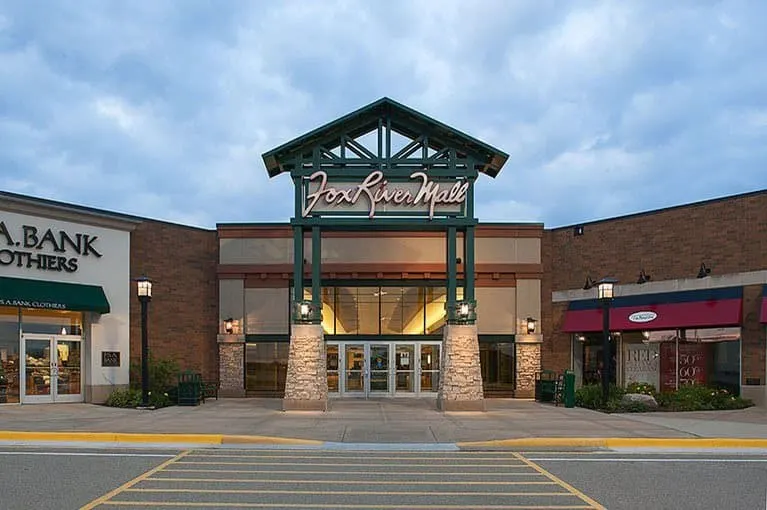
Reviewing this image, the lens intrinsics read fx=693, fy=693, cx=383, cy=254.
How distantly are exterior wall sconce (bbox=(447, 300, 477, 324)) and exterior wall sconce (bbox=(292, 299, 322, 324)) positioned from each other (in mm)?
3769

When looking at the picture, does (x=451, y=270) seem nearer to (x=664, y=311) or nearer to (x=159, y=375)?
(x=664, y=311)

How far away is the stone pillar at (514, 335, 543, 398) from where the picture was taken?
25.5 m

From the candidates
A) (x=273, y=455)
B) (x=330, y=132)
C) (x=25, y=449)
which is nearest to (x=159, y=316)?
(x=330, y=132)

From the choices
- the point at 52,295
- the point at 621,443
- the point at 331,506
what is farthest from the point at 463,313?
the point at 52,295

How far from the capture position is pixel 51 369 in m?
21.7

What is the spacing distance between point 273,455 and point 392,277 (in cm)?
1383

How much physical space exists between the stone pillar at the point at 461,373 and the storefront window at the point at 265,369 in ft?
26.5

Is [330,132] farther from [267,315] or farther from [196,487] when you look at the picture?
[196,487]

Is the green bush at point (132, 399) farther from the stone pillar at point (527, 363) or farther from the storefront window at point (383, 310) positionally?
the stone pillar at point (527, 363)

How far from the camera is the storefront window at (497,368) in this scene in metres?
25.6

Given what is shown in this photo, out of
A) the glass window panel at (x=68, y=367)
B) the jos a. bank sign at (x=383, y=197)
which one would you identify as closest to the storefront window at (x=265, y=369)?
the glass window panel at (x=68, y=367)

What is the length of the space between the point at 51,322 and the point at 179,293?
15.1ft

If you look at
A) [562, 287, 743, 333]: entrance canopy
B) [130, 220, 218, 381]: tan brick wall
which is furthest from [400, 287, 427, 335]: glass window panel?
[130, 220, 218, 381]: tan brick wall

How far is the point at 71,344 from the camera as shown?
2233 centimetres
